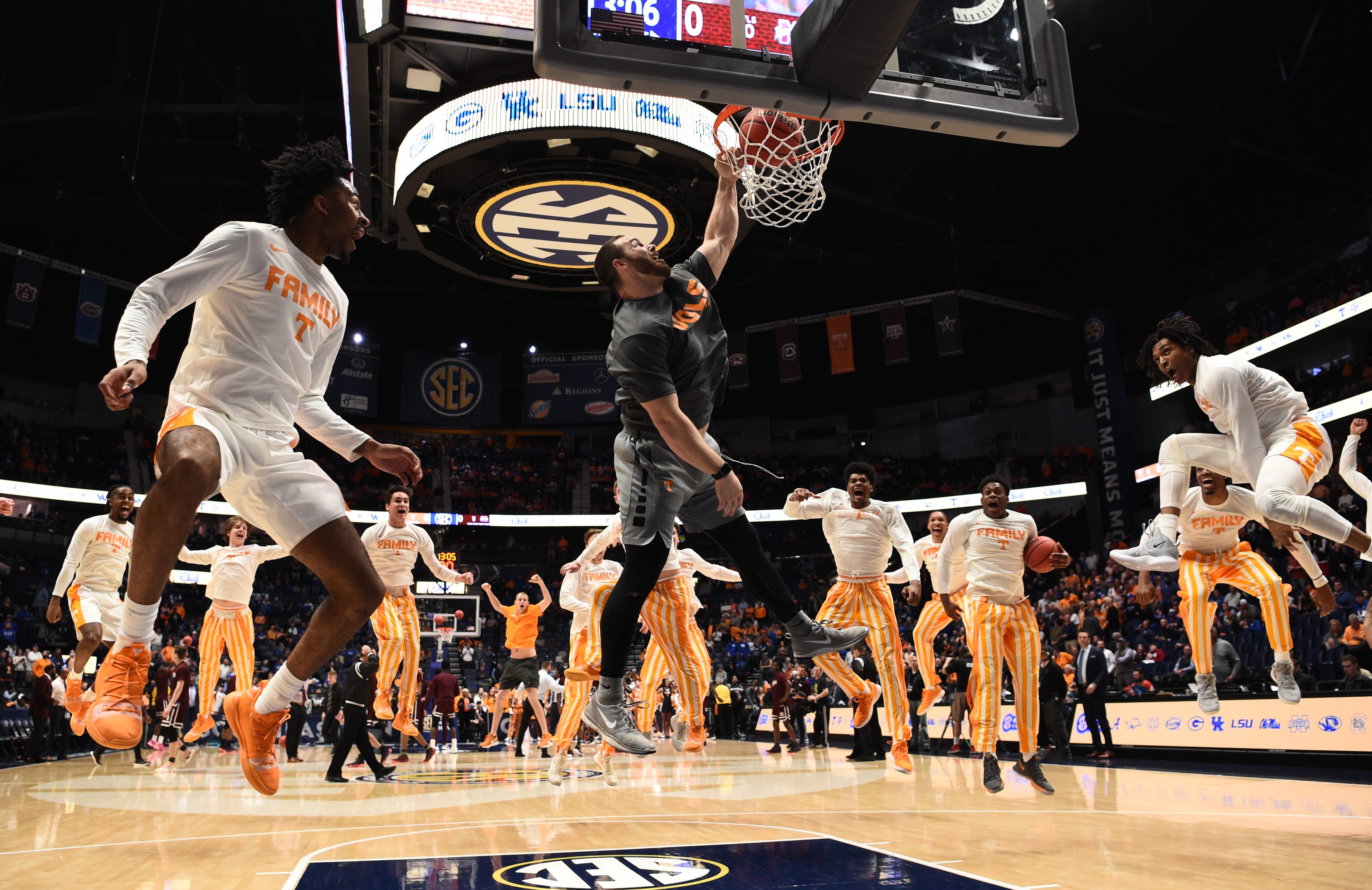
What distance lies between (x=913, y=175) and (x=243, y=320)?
2412 centimetres

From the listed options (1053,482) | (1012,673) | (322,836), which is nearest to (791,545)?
(1053,482)

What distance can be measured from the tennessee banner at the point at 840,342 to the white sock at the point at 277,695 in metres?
24.8

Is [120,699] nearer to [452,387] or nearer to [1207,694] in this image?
[1207,694]

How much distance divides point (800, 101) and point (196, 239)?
2822cm

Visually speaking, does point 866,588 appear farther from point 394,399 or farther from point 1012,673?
point 394,399

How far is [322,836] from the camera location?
5855 millimetres

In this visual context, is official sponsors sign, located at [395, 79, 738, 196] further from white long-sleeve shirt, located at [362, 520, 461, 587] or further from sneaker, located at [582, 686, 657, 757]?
sneaker, located at [582, 686, 657, 757]

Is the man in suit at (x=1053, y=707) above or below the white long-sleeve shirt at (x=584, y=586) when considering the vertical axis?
below

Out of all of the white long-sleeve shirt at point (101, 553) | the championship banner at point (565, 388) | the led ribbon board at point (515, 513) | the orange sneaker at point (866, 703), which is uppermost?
the championship banner at point (565, 388)

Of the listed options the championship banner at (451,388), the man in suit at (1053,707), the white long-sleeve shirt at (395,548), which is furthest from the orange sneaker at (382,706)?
the championship banner at (451,388)

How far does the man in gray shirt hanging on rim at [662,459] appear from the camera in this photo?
3768 mm

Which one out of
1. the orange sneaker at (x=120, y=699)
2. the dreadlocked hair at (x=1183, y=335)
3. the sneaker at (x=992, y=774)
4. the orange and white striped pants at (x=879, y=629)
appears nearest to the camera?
the orange sneaker at (x=120, y=699)

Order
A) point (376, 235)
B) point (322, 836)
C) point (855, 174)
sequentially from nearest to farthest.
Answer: point (322, 836), point (376, 235), point (855, 174)

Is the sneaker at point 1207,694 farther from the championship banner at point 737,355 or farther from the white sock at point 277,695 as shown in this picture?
the championship banner at point 737,355
